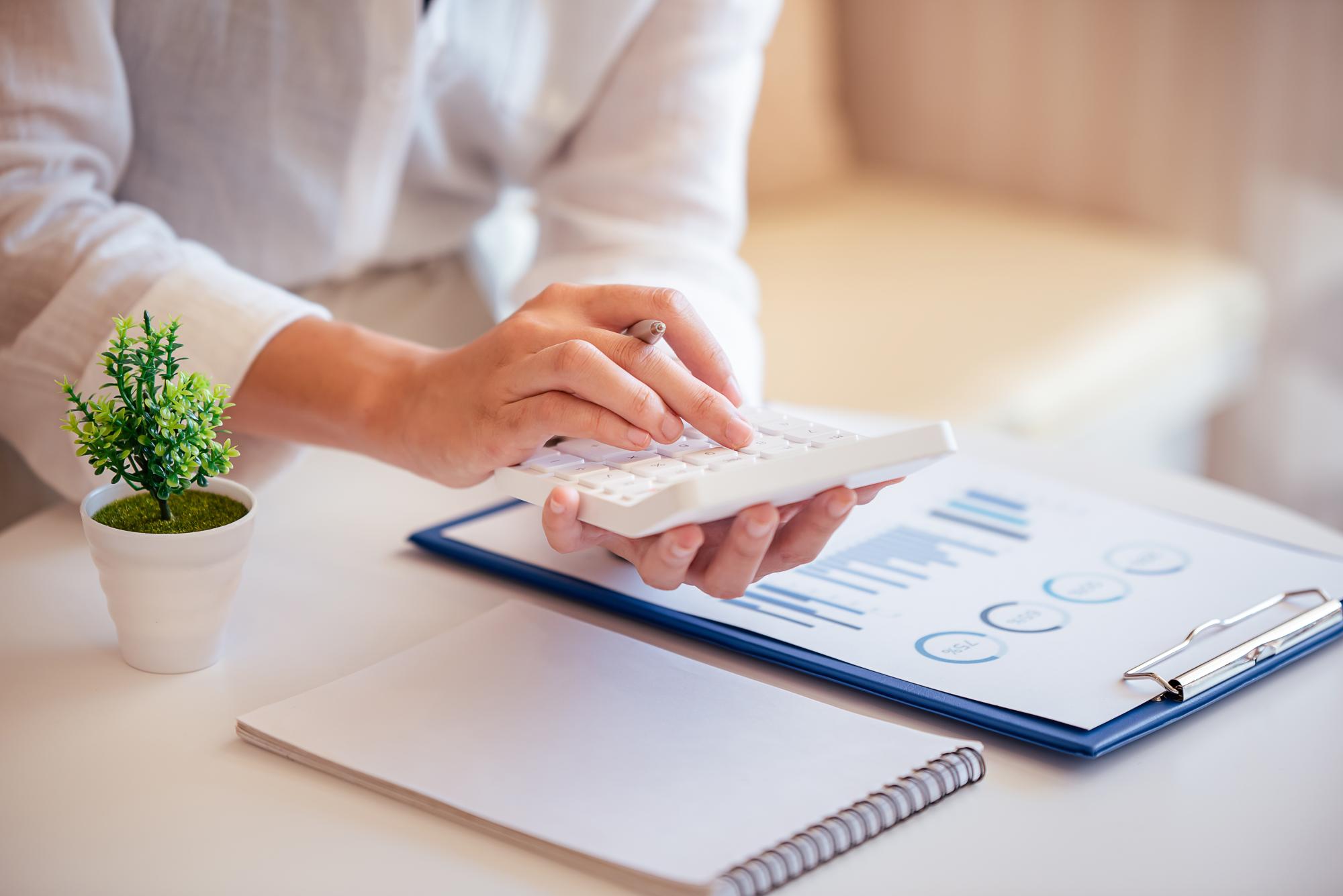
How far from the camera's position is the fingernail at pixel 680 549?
511 millimetres

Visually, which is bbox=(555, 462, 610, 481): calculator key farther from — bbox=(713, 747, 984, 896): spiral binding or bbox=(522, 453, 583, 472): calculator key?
bbox=(713, 747, 984, 896): spiral binding

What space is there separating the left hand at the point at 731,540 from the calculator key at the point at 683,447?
4cm

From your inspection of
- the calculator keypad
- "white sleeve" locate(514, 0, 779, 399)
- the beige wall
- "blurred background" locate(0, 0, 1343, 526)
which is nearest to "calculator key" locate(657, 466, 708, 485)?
the calculator keypad

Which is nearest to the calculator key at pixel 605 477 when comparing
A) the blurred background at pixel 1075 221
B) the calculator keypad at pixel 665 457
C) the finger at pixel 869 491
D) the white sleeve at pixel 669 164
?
the calculator keypad at pixel 665 457

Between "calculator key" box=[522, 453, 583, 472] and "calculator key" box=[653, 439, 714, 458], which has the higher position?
"calculator key" box=[653, 439, 714, 458]

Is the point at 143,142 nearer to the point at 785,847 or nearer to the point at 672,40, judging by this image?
the point at 672,40

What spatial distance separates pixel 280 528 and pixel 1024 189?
163 cm

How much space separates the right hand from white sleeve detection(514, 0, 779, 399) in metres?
0.26

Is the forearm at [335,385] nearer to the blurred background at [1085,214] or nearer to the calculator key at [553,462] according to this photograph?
the calculator key at [553,462]

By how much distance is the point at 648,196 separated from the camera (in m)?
0.93

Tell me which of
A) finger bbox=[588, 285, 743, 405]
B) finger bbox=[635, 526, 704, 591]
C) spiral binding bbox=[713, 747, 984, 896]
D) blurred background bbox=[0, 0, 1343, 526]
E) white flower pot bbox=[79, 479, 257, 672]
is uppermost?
blurred background bbox=[0, 0, 1343, 526]

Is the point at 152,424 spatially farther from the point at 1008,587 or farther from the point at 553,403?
the point at 1008,587

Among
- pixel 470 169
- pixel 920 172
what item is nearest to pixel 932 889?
pixel 470 169

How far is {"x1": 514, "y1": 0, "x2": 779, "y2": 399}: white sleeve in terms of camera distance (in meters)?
0.90
